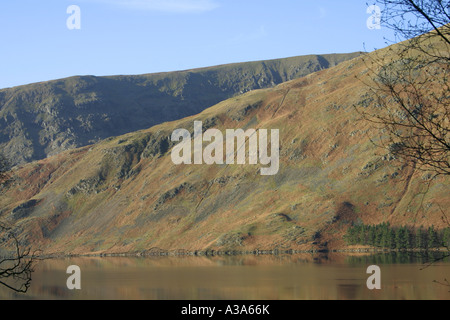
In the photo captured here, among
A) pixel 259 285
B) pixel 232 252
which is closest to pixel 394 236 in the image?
pixel 232 252

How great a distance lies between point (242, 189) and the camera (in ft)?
655

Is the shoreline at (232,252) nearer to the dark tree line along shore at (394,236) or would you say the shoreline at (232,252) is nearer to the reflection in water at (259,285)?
the dark tree line along shore at (394,236)

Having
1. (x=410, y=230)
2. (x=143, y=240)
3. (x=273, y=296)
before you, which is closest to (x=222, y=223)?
(x=143, y=240)

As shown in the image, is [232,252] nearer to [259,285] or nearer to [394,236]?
[394,236]

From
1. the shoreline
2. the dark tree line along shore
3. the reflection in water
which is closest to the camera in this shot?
the reflection in water

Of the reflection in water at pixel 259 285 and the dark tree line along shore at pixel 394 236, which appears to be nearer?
the reflection in water at pixel 259 285

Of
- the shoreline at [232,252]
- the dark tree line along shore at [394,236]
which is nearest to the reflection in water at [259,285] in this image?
Result: the shoreline at [232,252]

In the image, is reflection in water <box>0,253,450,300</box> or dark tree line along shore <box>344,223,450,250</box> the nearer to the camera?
reflection in water <box>0,253,450,300</box>

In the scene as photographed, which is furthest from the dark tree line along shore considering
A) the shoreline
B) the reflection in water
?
the reflection in water

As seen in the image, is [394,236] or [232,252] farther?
[232,252]

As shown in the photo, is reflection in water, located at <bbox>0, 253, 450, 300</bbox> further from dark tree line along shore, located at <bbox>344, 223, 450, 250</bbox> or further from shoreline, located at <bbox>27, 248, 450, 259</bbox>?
dark tree line along shore, located at <bbox>344, 223, 450, 250</bbox>
